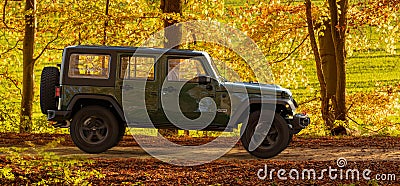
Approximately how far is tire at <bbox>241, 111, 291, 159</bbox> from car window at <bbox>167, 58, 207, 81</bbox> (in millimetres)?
1194

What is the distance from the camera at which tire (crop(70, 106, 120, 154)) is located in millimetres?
12539

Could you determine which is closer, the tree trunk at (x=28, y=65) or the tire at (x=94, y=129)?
the tire at (x=94, y=129)

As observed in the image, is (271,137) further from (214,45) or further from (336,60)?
(214,45)

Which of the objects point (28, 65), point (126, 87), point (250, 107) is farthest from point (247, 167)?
point (28, 65)

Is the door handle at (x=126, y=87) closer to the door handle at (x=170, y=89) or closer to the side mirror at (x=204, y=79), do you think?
the door handle at (x=170, y=89)

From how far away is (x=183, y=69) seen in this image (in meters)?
12.5

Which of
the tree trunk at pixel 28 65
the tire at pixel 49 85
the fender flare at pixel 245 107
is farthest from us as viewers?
the tree trunk at pixel 28 65

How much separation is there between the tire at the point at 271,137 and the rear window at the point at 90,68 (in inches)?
103

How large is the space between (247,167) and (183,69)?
2.19 meters

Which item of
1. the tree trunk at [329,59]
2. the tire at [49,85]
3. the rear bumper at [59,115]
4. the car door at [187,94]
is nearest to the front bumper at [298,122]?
the car door at [187,94]

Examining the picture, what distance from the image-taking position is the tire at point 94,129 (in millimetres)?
12539

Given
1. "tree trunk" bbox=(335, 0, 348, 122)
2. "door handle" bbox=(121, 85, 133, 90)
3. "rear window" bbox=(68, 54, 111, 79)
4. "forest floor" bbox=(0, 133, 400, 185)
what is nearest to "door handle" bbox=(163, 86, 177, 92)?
"door handle" bbox=(121, 85, 133, 90)

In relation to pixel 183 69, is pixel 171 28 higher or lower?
higher
